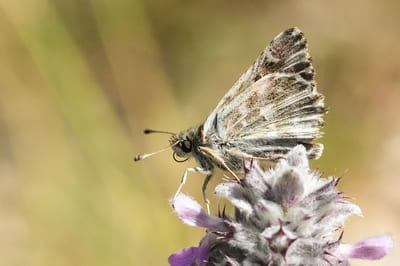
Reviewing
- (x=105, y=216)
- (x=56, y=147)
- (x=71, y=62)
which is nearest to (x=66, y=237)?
(x=105, y=216)

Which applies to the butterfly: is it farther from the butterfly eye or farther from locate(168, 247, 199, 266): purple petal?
locate(168, 247, 199, 266): purple petal

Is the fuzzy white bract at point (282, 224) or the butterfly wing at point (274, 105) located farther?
the butterfly wing at point (274, 105)

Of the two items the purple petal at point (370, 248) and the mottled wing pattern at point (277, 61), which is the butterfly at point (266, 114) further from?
the purple petal at point (370, 248)

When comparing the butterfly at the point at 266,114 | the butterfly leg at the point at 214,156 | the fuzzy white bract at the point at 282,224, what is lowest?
the fuzzy white bract at the point at 282,224

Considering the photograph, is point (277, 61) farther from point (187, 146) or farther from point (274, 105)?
point (187, 146)

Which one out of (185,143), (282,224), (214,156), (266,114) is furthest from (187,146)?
(282,224)

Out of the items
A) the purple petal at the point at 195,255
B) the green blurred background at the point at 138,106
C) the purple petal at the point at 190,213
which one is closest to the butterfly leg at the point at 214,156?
the purple petal at the point at 190,213

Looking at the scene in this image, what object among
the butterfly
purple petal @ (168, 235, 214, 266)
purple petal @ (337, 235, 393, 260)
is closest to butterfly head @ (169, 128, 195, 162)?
the butterfly
